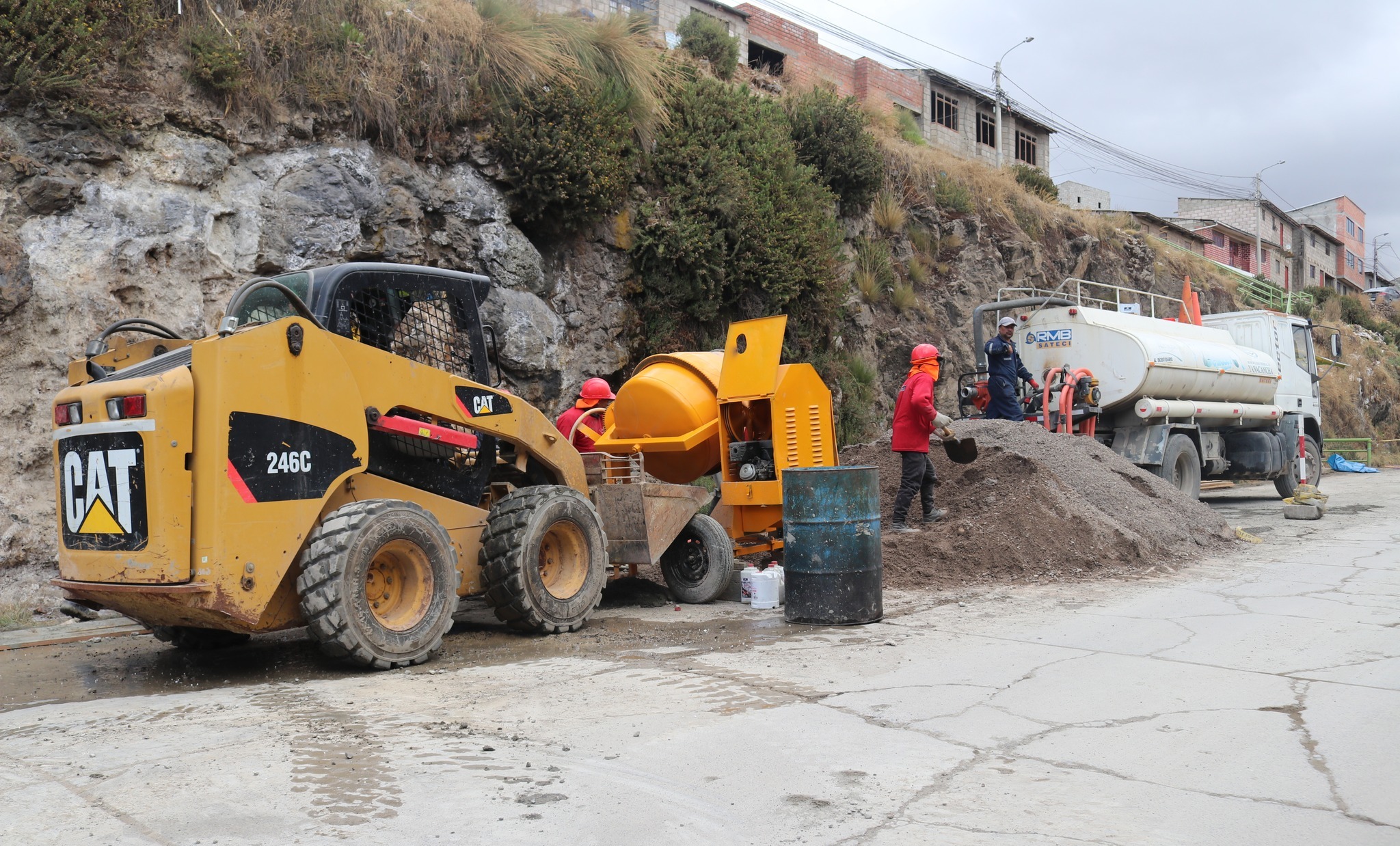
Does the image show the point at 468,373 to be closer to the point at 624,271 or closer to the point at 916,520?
the point at 916,520

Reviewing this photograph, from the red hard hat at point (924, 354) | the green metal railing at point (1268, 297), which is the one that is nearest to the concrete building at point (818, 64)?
the green metal railing at point (1268, 297)

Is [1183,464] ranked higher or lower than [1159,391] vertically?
lower

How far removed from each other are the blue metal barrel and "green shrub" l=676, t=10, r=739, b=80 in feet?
46.2

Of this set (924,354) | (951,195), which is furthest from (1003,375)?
(951,195)

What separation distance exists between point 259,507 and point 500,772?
2.39 meters

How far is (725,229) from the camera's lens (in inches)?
589

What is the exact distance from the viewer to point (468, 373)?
741 centimetres

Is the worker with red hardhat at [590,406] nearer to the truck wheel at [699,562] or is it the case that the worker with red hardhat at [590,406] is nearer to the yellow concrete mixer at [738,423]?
the yellow concrete mixer at [738,423]

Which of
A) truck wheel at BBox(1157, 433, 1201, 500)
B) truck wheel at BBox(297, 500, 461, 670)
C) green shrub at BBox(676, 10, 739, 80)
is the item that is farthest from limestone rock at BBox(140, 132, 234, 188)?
truck wheel at BBox(1157, 433, 1201, 500)

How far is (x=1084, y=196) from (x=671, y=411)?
1802 inches

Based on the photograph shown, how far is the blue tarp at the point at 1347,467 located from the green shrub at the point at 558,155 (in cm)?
2312

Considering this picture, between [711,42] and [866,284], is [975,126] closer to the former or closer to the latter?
[711,42]

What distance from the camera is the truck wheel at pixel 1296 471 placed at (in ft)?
59.5

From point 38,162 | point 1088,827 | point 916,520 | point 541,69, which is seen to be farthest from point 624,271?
point 1088,827
